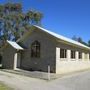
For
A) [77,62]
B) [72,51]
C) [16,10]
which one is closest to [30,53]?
[72,51]

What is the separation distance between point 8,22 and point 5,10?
316 centimetres

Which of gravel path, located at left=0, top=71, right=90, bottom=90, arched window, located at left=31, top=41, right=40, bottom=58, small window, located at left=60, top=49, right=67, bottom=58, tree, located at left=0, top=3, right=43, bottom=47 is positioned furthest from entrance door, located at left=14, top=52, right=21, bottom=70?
tree, located at left=0, top=3, right=43, bottom=47

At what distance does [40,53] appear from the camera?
2523 cm

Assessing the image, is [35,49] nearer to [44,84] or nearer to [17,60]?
[17,60]

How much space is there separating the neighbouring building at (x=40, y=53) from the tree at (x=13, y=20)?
16.5 m

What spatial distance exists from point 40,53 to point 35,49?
113 cm

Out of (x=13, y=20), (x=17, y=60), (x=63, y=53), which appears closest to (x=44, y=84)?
(x=63, y=53)

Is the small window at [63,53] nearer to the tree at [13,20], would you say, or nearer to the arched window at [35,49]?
the arched window at [35,49]

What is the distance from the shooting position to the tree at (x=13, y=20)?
43.7m

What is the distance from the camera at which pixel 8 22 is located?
43.4 m

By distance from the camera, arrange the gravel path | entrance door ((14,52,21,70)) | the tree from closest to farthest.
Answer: the gravel path → entrance door ((14,52,21,70)) → the tree

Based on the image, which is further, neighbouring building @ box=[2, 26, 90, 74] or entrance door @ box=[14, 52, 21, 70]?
A: entrance door @ box=[14, 52, 21, 70]

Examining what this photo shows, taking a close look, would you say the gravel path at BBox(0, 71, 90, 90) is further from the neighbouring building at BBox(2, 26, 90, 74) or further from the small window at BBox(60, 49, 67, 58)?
the small window at BBox(60, 49, 67, 58)

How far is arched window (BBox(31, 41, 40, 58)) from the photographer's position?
25.7 meters
